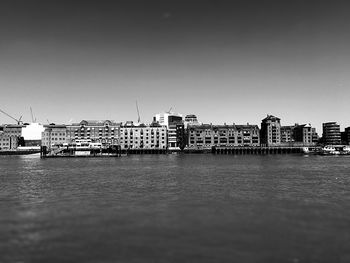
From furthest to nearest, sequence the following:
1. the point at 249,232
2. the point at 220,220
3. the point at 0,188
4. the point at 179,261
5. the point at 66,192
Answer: the point at 0,188, the point at 66,192, the point at 220,220, the point at 249,232, the point at 179,261

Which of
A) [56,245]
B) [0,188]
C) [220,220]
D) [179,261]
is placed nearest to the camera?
[179,261]

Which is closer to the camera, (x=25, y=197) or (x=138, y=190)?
(x=25, y=197)

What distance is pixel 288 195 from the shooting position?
3788 cm

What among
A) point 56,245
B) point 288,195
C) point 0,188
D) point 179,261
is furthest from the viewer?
point 0,188

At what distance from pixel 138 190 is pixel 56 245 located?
74.0 ft

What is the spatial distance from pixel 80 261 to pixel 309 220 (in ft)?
54.5

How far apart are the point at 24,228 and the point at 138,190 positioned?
19.4 metres

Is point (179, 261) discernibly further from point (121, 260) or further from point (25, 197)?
point (25, 197)

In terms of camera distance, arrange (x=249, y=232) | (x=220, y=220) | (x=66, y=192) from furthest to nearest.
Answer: (x=66, y=192), (x=220, y=220), (x=249, y=232)

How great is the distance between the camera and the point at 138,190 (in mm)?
42438

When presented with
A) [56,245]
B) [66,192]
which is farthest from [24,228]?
[66,192]

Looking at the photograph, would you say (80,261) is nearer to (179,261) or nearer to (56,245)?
(56,245)

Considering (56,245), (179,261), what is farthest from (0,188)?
(179,261)

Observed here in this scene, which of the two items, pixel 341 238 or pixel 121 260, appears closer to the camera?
pixel 121 260
